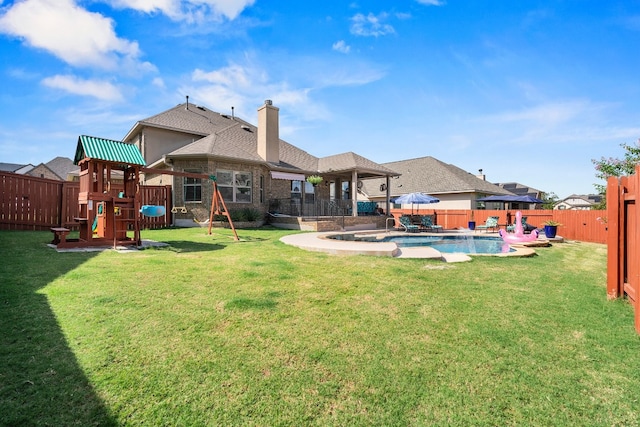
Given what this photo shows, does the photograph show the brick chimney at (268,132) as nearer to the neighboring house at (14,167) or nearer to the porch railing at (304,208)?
the porch railing at (304,208)

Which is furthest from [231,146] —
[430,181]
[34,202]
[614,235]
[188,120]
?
[430,181]

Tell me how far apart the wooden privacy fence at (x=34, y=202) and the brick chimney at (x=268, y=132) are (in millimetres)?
10638

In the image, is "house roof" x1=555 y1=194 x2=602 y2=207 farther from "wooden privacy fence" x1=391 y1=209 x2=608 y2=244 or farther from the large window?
the large window

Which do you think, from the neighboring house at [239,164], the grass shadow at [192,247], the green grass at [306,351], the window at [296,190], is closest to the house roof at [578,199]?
the neighboring house at [239,164]

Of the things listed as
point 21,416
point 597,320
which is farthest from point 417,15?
point 21,416

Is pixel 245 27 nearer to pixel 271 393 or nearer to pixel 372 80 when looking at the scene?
pixel 372 80

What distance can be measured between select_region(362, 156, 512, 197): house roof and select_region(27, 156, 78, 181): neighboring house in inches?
1625

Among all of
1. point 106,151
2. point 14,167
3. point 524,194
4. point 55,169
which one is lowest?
point 106,151

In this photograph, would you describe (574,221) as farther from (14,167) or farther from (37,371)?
(14,167)

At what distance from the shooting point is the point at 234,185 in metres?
19.2

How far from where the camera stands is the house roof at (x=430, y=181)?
30741mm

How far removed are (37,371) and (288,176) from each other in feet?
64.2

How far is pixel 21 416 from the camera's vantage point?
2254mm

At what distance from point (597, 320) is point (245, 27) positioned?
13.8m
